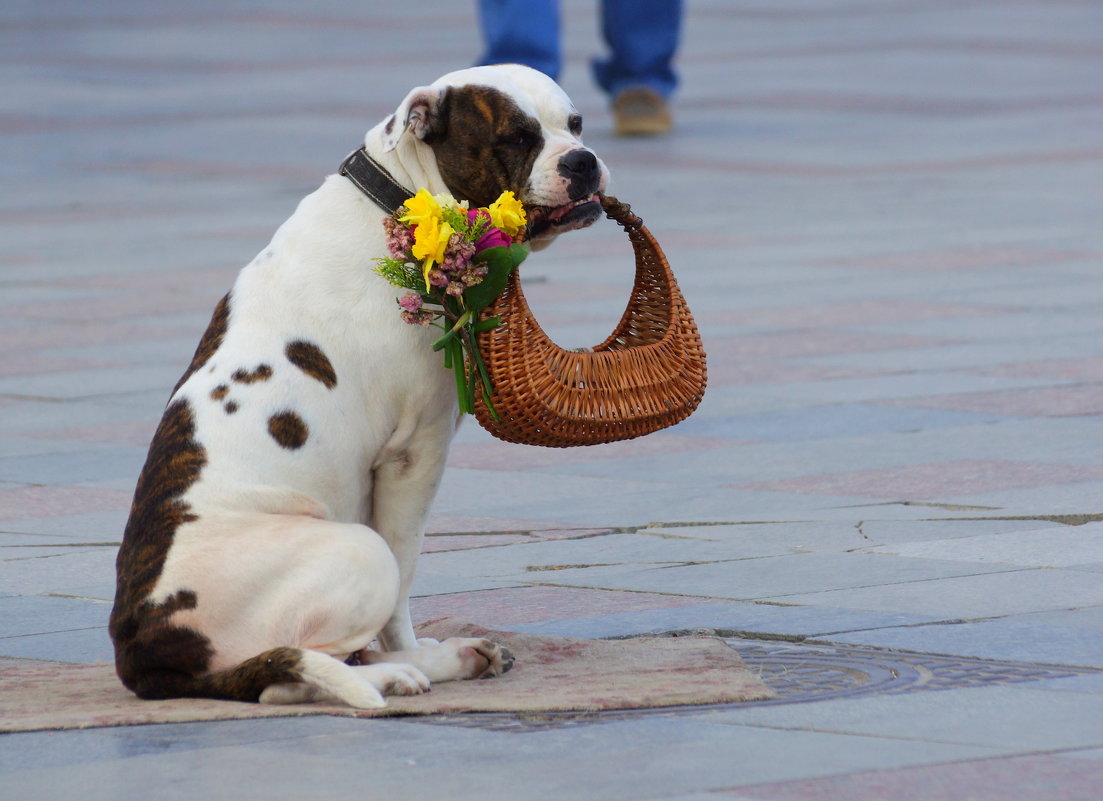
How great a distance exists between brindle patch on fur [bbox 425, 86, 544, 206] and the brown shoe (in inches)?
634

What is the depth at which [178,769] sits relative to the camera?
4.40m

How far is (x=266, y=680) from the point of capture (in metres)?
4.94

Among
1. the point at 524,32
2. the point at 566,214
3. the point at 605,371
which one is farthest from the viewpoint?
the point at 524,32

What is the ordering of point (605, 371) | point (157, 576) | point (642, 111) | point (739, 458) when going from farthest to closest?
point (642, 111), point (739, 458), point (605, 371), point (157, 576)

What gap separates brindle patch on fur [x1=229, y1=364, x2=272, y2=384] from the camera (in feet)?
17.1

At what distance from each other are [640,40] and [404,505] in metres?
16.4

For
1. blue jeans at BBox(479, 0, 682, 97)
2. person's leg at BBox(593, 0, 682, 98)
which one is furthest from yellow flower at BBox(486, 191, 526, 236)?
person's leg at BBox(593, 0, 682, 98)

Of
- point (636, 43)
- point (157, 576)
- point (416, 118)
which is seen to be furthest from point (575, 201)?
point (636, 43)

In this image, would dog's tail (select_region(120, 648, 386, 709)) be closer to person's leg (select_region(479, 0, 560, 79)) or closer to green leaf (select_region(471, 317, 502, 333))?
green leaf (select_region(471, 317, 502, 333))

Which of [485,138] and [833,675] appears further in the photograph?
[485,138]

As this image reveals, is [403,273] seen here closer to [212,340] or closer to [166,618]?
[212,340]

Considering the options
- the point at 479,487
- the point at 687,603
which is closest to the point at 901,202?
the point at 479,487

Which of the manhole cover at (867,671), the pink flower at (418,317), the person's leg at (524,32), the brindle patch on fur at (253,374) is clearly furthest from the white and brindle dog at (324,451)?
the person's leg at (524,32)

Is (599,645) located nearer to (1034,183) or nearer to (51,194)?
(1034,183)
